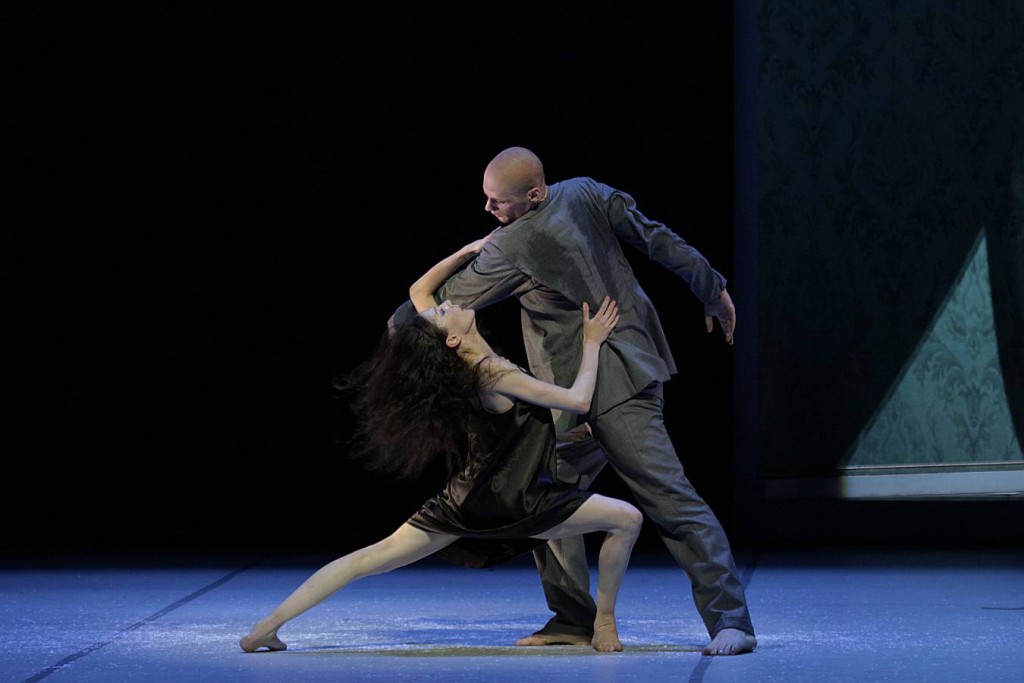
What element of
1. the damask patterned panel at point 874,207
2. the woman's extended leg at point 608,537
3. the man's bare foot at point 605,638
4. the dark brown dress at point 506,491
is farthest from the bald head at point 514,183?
the damask patterned panel at point 874,207

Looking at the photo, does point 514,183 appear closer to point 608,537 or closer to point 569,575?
point 608,537

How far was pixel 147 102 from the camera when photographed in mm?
6621

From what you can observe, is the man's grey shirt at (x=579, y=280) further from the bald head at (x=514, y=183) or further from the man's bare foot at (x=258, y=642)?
the man's bare foot at (x=258, y=642)

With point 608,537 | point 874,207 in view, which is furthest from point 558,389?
point 874,207

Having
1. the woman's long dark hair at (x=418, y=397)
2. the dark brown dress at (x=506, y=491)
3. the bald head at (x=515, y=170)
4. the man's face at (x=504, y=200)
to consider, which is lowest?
the dark brown dress at (x=506, y=491)

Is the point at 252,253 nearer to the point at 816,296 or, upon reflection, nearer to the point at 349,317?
the point at 349,317

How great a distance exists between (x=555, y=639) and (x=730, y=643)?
1.57ft

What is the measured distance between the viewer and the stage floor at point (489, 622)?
3.29m

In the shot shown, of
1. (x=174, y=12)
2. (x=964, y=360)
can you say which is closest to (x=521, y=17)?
(x=174, y=12)

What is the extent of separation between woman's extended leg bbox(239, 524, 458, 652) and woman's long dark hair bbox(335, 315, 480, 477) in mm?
159

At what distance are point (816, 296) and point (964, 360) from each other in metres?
0.72

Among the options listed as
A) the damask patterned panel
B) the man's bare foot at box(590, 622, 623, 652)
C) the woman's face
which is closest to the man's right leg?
the man's bare foot at box(590, 622, 623, 652)

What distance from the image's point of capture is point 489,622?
13.8 feet

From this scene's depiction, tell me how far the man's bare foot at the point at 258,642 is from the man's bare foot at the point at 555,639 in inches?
23.0
